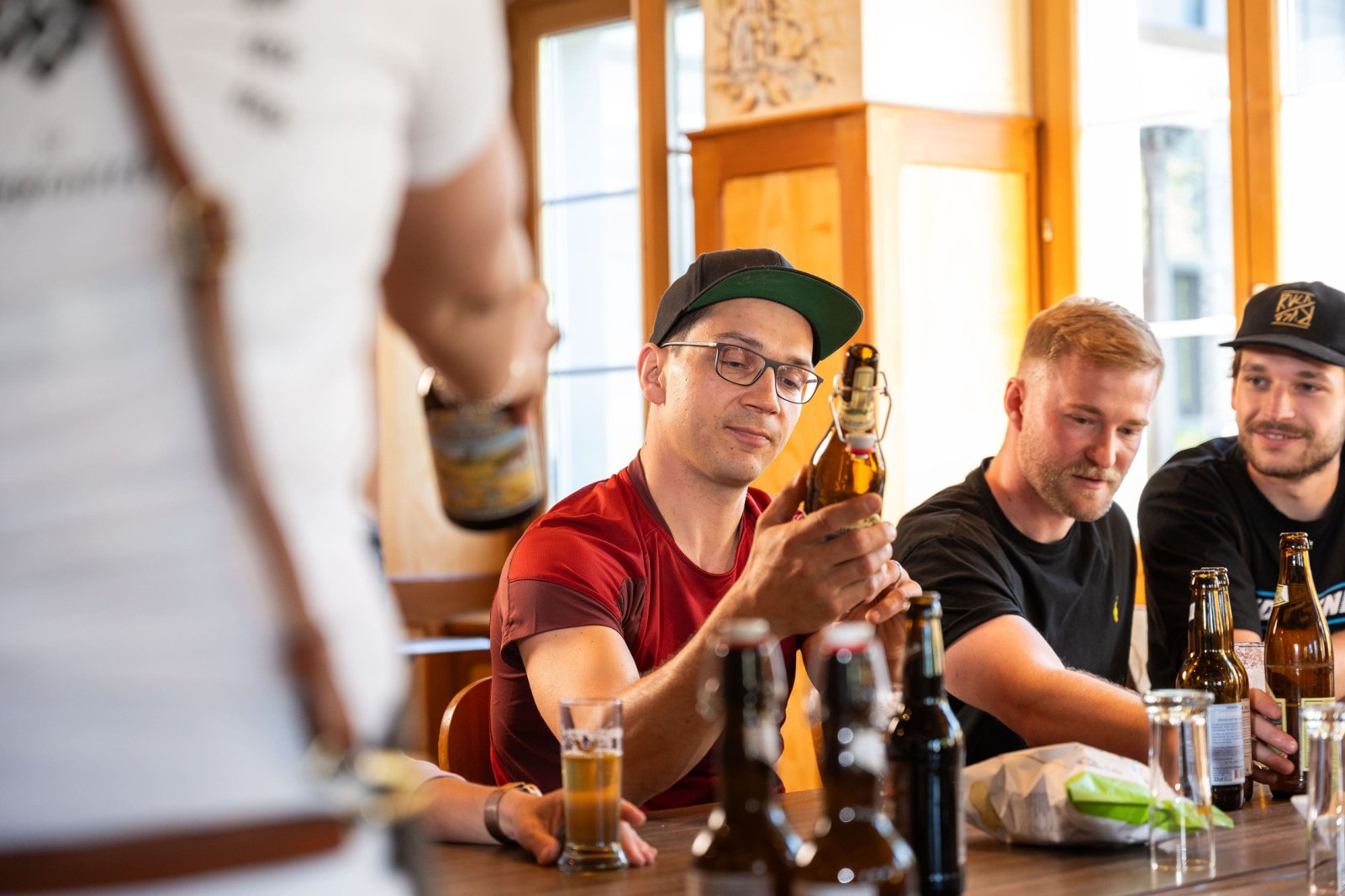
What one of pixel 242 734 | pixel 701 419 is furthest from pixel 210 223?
pixel 701 419

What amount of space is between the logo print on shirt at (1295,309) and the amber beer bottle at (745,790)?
221 centimetres

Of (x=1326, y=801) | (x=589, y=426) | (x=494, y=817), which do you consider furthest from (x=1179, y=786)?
(x=589, y=426)

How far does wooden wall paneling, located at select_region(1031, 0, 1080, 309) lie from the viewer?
14.1 ft

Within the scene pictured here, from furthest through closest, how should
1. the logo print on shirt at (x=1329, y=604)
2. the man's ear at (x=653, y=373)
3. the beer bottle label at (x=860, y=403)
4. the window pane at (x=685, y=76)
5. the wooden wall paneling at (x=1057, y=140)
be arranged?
1. the window pane at (x=685, y=76)
2. the wooden wall paneling at (x=1057, y=140)
3. the logo print on shirt at (x=1329, y=604)
4. the man's ear at (x=653, y=373)
5. the beer bottle label at (x=860, y=403)

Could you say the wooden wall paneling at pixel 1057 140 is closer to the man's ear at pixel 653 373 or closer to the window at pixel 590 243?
the window at pixel 590 243

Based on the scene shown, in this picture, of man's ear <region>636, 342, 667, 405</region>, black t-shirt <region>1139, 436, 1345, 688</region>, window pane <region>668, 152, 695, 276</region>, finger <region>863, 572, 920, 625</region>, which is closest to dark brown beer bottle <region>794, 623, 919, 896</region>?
finger <region>863, 572, 920, 625</region>

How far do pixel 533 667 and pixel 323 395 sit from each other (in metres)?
1.30

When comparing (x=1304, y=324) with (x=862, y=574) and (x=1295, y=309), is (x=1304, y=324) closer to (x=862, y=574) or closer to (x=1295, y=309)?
(x=1295, y=309)

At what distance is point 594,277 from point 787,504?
3680mm

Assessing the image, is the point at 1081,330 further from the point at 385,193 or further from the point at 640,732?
the point at 385,193

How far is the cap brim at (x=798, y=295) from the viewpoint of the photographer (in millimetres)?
2260

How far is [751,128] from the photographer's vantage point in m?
4.27

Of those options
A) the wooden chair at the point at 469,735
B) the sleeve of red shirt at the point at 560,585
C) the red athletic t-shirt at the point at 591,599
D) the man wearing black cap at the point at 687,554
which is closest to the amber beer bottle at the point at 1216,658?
the man wearing black cap at the point at 687,554

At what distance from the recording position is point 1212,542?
2631mm
